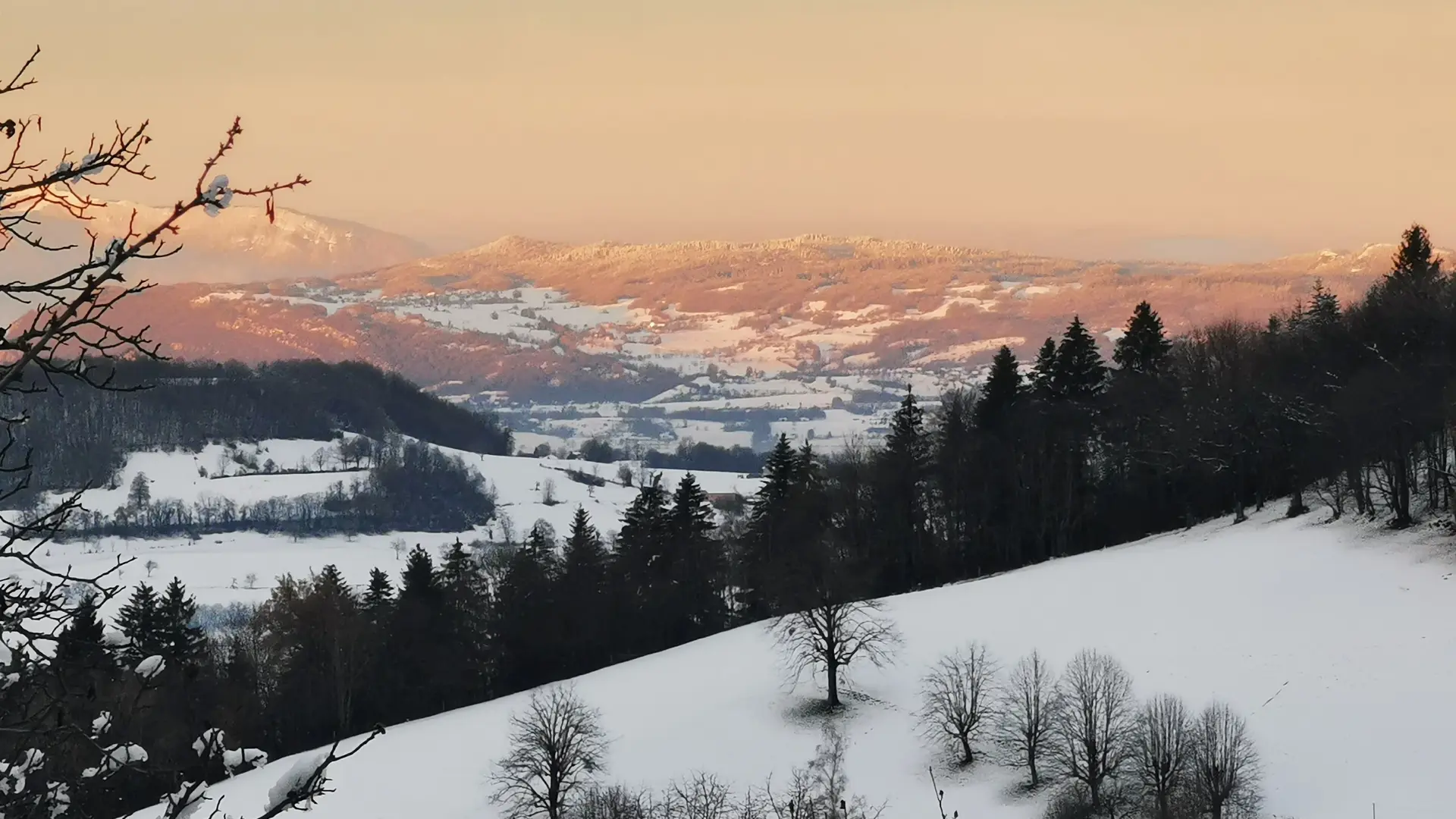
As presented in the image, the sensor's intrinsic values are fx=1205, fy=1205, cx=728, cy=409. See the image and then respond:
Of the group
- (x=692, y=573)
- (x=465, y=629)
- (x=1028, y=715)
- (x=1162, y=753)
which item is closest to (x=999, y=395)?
(x=692, y=573)

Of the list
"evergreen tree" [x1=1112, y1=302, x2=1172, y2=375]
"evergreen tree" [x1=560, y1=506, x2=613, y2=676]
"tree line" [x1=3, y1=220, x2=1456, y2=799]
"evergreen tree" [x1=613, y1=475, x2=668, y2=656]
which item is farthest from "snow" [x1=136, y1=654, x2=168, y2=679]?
"evergreen tree" [x1=1112, y1=302, x2=1172, y2=375]

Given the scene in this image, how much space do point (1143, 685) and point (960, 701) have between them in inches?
219

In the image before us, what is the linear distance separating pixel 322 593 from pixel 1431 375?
49.8 metres

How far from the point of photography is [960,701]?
1494 inches

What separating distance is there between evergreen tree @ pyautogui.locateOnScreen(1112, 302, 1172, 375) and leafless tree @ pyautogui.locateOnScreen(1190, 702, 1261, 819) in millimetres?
39533

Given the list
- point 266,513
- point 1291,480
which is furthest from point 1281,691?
point 266,513

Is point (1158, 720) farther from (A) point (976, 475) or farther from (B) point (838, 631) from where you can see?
(A) point (976, 475)

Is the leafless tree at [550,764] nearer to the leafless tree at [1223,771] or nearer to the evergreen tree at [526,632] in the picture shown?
the leafless tree at [1223,771]

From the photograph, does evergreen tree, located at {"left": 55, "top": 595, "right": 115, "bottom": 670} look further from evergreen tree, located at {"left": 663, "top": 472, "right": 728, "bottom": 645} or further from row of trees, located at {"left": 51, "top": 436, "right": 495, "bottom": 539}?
row of trees, located at {"left": 51, "top": 436, "right": 495, "bottom": 539}

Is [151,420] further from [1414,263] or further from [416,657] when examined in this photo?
[1414,263]

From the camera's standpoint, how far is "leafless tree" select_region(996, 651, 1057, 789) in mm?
35000

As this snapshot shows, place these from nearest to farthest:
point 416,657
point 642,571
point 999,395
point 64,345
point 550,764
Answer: point 64,345, point 550,764, point 416,657, point 642,571, point 999,395

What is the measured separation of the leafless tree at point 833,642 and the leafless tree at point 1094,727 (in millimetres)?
8965

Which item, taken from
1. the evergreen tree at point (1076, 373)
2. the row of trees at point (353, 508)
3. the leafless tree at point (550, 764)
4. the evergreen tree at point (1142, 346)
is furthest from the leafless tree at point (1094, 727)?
the row of trees at point (353, 508)
